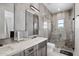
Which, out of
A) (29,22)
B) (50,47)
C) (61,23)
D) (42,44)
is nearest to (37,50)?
(42,44)

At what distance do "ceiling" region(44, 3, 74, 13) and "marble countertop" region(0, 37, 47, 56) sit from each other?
22.3 inches

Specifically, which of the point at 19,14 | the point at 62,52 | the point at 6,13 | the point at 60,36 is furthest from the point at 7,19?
the point at 62,52

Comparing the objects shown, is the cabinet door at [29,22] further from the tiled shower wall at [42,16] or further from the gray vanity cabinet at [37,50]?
the gray vanity cabinet at [37,50]

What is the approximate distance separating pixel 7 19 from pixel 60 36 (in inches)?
38.6

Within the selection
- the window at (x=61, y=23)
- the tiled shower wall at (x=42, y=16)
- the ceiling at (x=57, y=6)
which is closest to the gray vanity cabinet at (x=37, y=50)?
the tiled shower wall at (x=42, y=16)

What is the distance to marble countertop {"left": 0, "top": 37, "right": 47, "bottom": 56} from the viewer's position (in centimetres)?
130

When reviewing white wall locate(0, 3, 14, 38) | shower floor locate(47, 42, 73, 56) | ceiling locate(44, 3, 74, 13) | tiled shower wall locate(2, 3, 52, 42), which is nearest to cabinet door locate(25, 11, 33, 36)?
tiled shower wall locate(2, 3, 52, 42)

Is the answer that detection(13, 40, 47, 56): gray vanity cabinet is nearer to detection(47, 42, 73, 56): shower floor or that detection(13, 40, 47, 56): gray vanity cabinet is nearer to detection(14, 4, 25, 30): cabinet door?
detection(47, 42, 73, 56): shower floor

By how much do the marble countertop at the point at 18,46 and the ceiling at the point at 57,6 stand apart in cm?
57

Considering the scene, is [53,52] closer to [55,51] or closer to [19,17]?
[55,51]

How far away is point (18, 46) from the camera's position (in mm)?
1507

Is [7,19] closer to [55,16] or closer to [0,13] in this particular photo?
[0,13]

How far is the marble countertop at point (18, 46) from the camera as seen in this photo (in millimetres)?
1304

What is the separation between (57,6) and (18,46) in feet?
3.23
